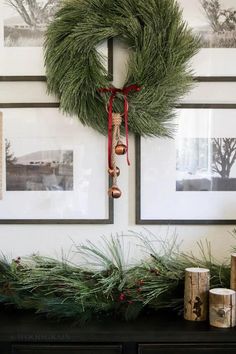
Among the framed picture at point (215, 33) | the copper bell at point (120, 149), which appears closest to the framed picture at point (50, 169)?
the copper bell at point (120, 149)

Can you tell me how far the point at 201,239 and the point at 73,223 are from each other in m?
0.48

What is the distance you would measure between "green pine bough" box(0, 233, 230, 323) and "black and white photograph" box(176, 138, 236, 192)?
221 mm

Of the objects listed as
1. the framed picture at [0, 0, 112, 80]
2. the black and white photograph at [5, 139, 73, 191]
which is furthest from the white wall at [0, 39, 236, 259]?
the framed picture at [0, 0, 112, 80]

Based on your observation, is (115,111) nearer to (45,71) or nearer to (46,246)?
(45,71)

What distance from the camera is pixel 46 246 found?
1654 millimetres

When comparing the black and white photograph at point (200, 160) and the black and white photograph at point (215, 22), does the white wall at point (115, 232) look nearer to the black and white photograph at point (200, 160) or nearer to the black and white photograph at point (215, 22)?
the black and white photograph at point (200, 160)

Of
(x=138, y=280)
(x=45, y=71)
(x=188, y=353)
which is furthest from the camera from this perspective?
(x=45, y=71)

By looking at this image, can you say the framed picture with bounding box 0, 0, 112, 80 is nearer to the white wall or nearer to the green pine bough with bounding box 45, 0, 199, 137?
the green pine bough with bounding box 45, 0, 199, 137

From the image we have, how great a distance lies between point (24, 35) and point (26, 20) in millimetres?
56

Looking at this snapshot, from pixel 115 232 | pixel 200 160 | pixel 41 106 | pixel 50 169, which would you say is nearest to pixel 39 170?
pixel 50 169

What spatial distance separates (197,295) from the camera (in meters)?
1.41

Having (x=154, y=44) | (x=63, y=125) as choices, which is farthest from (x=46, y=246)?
(x=154, y=44)

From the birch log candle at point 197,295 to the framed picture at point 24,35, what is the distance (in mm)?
892

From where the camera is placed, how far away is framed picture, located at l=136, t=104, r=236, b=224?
1629mm
